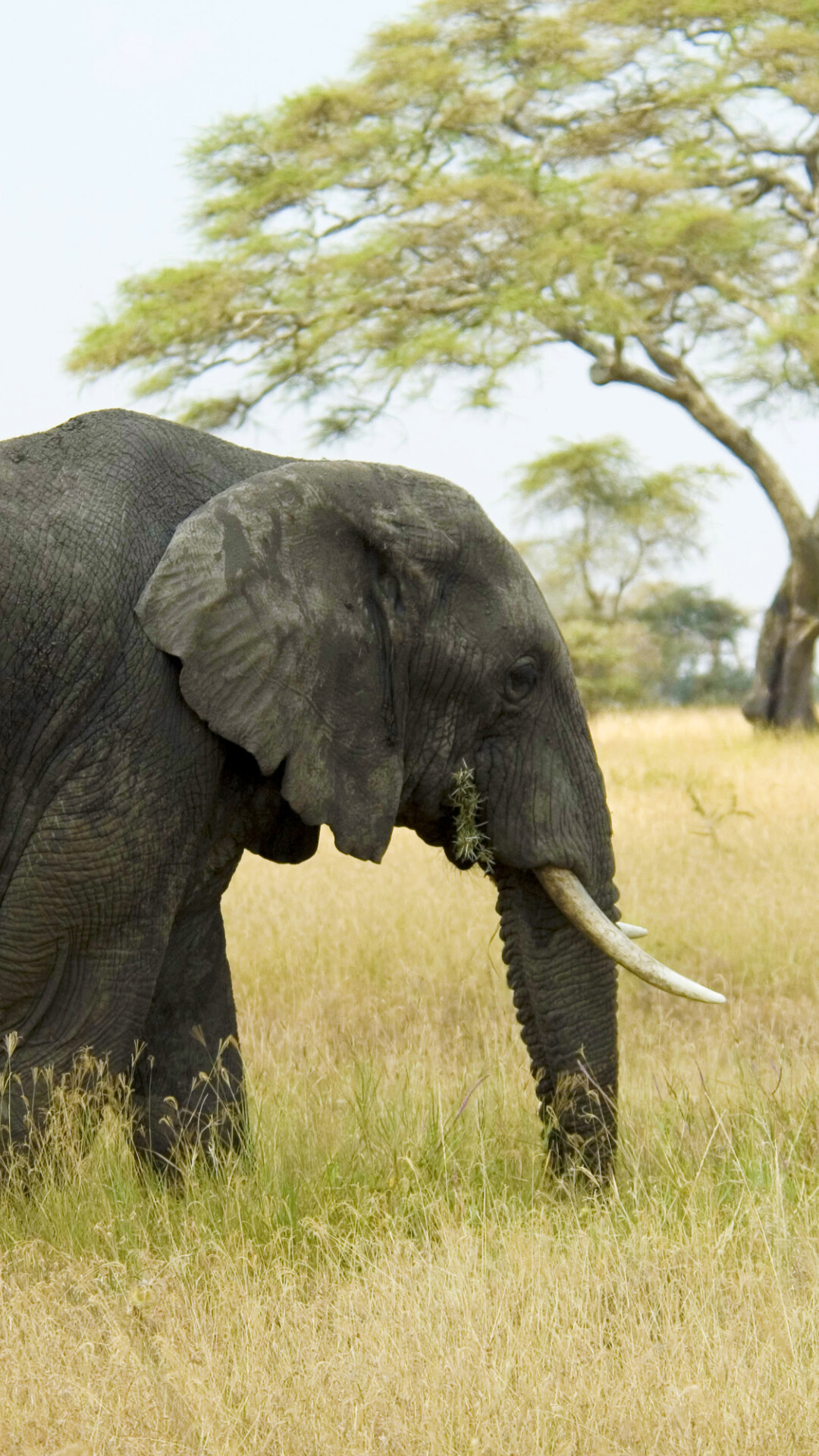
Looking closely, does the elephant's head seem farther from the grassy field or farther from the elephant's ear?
the grassy field

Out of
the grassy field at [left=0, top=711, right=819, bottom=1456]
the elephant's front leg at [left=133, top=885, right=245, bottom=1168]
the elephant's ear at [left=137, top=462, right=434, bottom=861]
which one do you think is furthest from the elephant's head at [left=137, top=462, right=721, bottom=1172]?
the elephant's front leg at [left=133, top=885, right=245, bottom=1168]

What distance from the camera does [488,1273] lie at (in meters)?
3.71

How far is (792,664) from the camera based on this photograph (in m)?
22.5

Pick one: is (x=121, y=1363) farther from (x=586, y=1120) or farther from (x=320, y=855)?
(x=320, y=855)

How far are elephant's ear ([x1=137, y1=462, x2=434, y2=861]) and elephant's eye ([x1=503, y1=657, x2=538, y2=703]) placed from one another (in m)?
0.29

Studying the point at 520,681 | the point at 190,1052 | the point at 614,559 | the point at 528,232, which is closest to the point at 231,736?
the point at 520,681

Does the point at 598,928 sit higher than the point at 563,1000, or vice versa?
the point at 598,928

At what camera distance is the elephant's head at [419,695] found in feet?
12.7

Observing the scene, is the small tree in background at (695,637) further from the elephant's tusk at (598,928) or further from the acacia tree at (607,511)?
the elephant's tusk at (598,928)

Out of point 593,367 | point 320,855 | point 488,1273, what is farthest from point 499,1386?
point 593,367

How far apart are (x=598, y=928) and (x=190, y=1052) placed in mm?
1096

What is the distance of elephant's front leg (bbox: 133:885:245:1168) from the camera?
4391 mm

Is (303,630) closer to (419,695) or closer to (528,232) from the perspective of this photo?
(419,695)

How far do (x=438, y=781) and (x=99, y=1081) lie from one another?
1.06 m
